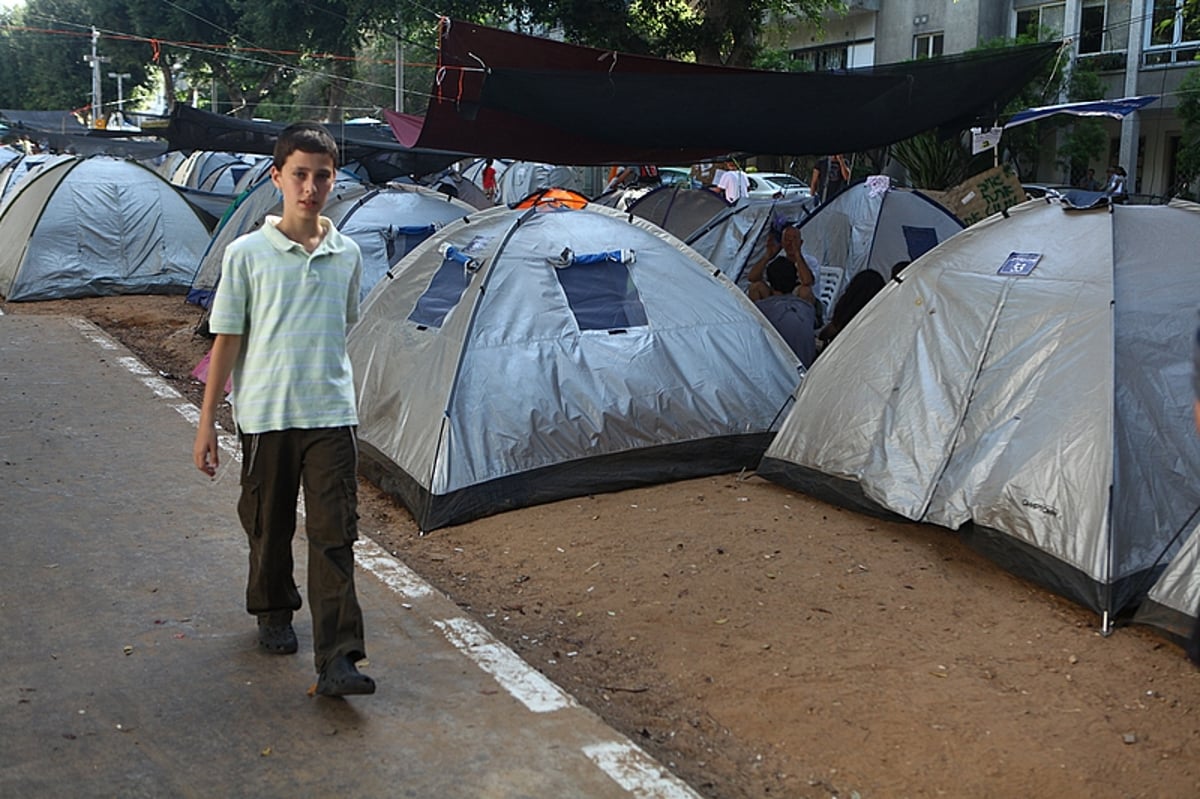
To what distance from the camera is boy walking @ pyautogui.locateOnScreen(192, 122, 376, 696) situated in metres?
4.12

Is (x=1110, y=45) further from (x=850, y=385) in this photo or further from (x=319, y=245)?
(x=319, y=245)

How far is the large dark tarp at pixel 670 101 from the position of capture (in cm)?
746

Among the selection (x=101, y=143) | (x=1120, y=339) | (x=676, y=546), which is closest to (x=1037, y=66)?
(x=1120, y=339)

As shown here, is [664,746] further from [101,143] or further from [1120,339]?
[101,143]

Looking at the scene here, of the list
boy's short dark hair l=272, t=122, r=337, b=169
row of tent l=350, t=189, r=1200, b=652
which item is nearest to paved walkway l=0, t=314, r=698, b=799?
row of tent l=350, t=189, r=1200, b=652

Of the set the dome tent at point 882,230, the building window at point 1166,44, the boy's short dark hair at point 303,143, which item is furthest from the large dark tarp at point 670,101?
the building window at point 1166,44

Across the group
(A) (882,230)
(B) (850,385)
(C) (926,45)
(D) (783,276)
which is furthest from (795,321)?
(C) (926,45)

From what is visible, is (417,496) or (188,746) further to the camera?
(417,496)

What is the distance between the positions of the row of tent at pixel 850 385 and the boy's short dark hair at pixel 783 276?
139 centimetres

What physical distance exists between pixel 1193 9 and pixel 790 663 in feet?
23.3

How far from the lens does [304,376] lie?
4176 millimetres

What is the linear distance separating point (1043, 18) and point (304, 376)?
2966 cm

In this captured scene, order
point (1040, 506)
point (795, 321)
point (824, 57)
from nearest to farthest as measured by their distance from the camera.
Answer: point (1040, 506) < point (795, 321) < point (824, 57)

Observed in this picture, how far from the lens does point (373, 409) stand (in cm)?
745
